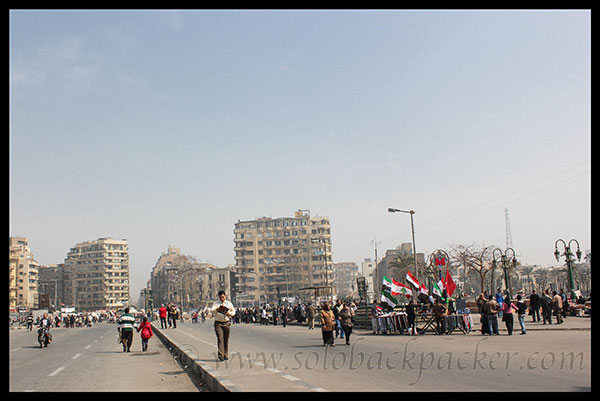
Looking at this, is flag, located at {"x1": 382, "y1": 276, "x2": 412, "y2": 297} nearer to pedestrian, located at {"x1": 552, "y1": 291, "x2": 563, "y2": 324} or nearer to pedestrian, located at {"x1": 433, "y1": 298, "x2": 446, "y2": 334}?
pedestrian, located at {"x1": 433, "y1": 298, "x2": 446, "y2": 334}

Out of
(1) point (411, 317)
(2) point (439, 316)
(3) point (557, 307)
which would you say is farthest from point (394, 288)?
(3) point (557, 307)

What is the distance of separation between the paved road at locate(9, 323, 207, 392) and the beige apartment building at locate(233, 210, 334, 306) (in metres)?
129

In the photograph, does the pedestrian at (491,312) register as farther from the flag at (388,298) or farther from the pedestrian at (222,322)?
the pedestrian at (222,322)

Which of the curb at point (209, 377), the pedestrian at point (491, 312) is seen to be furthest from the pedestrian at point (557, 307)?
the curb at point (209, 377)

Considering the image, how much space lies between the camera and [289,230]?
511 ft

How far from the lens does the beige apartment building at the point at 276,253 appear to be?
149375 millimetres

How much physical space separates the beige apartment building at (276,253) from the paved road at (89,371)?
129 metres

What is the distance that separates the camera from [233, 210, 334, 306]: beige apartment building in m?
149

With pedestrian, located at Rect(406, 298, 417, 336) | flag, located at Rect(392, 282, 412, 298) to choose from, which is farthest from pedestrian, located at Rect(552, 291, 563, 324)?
pedestrian, located at Rect(406, 298, 417, 336)

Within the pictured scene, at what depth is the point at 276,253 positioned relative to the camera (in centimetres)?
15575

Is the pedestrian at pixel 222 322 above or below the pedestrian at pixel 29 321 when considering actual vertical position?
below

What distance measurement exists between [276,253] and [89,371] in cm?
14215

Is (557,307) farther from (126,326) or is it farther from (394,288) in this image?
(126,326)
